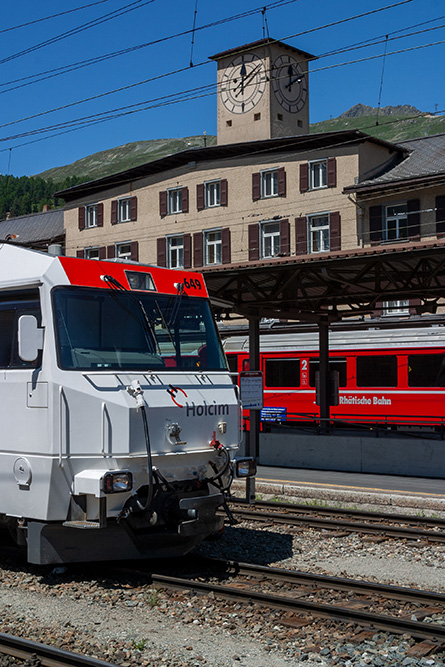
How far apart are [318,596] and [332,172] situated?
3376 centimetres

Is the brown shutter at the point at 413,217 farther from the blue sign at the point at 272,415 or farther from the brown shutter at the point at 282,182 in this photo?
the blue sign at the point at 272,415

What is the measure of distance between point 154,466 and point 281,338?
21604 millimetres

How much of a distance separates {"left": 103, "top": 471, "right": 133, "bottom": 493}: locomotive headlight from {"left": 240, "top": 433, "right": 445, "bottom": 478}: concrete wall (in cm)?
1059

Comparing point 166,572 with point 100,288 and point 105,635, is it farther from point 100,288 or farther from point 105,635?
point 100,288

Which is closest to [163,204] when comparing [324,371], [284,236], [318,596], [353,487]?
[284,236]

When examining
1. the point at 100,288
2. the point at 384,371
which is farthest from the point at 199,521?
the point at 384,371

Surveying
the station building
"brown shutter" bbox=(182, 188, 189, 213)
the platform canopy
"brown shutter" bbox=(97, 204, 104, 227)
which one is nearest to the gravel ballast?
the platform canopy

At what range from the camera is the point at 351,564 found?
948 centimetres

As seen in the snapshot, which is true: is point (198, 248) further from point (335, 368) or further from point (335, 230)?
point (335, 368)

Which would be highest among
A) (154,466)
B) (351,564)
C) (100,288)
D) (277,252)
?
(277,252)

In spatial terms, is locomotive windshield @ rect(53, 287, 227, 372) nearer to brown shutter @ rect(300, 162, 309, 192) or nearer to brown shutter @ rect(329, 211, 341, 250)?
brown shutter @ rect(329, 211, 341, 250)

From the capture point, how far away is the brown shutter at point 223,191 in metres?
43.7

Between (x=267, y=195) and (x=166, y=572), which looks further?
(x=267, y=195)

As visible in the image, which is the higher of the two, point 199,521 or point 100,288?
point 100,288
